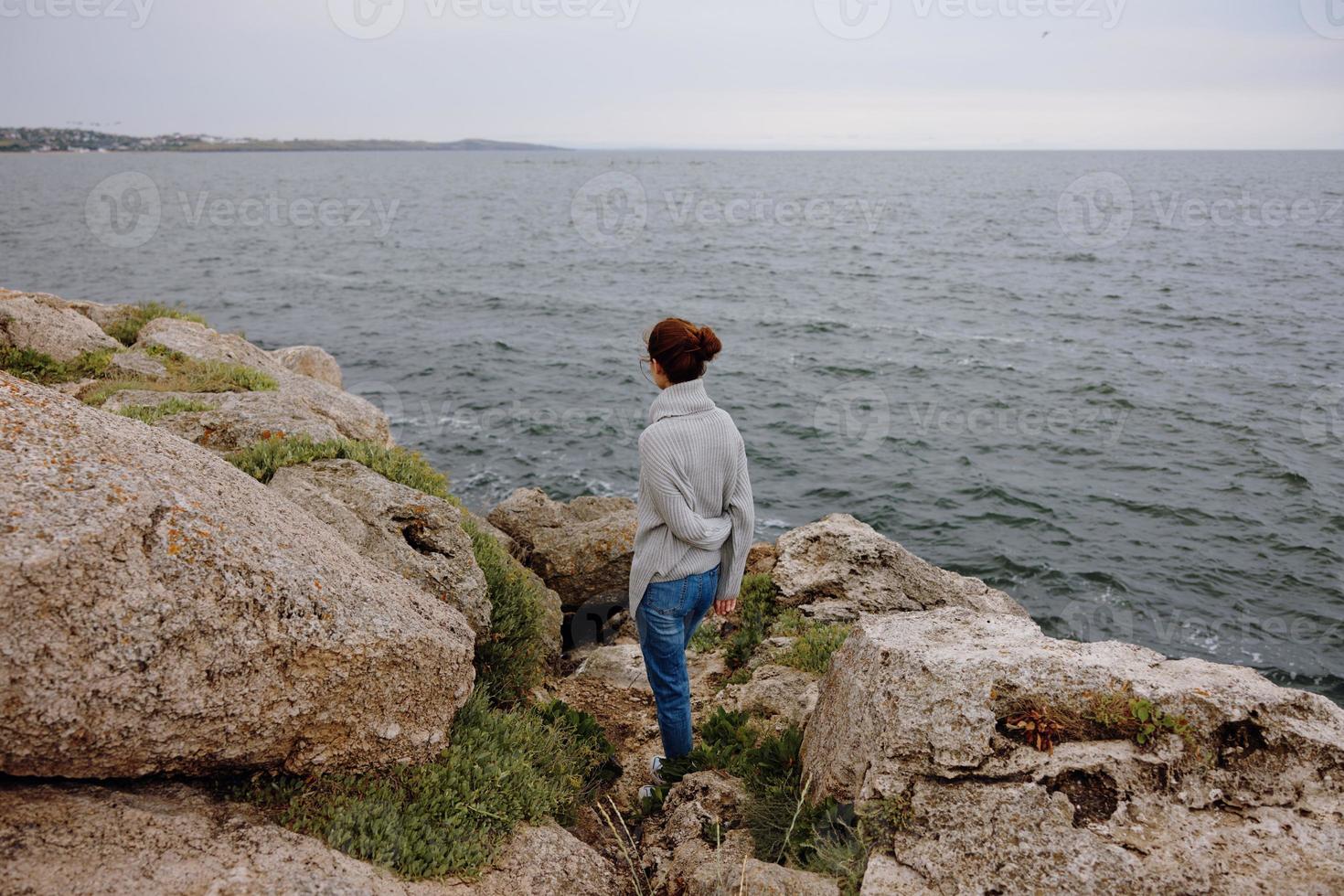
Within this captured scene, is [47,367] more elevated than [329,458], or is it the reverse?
[47,367]

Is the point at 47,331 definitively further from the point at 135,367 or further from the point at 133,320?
the point at 133,320

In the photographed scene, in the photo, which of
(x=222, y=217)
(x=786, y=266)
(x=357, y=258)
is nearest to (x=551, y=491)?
(x=786, y=266)

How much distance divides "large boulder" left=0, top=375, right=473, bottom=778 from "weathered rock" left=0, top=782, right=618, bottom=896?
15cm

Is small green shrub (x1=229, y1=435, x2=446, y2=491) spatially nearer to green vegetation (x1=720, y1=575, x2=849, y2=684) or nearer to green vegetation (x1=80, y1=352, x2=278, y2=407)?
green vegetation (x1=80, y1=352, x2=278, y2=407)

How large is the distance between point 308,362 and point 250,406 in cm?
1116

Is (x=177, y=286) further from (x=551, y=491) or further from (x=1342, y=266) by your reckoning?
(x=1342, y=266)

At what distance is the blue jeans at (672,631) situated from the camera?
5.62m

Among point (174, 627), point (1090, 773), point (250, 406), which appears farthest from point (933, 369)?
→ point (174, 627)

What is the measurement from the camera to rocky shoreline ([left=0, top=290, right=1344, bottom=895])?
12.3 ft

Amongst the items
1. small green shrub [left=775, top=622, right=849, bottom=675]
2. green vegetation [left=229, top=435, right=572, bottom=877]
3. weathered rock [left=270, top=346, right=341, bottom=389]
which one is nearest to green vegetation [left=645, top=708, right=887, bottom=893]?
green vegetation [left=229, top=435, right=572, bottom=877]

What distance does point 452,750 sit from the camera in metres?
5.25

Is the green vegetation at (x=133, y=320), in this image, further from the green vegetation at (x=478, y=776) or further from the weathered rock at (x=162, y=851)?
the weathered rock at (x=162, y=851)

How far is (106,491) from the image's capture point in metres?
4.04

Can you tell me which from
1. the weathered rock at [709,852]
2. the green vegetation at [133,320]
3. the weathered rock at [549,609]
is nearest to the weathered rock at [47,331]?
the green vegetation at [133,320]
